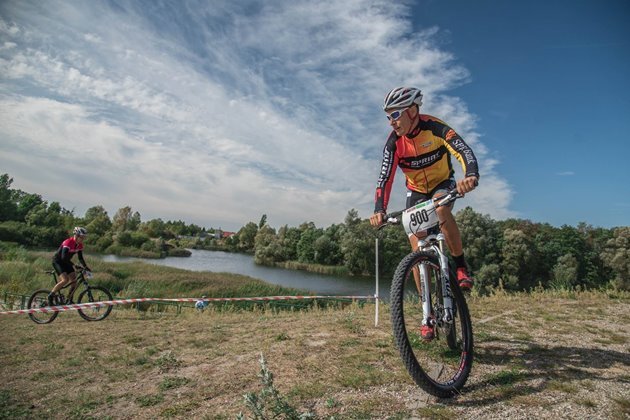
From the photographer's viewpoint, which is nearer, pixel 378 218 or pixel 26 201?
pixel 378 218

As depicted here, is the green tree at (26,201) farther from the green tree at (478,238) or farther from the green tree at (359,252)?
the green tree at (478,238)

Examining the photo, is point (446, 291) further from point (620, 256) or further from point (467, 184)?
point (620, 256)

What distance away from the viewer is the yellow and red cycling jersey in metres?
3.87

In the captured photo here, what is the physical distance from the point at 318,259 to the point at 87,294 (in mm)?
63408

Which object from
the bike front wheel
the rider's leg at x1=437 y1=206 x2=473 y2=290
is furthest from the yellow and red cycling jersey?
the bike front wheel

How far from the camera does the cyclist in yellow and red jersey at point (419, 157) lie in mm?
3793

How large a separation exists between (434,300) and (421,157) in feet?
5.47

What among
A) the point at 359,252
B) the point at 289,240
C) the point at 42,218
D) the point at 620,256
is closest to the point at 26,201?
the point at 42,218

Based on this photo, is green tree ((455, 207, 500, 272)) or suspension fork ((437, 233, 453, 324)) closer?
suspension fork ((437, 233, 453, 324))

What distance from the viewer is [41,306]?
33.0ft

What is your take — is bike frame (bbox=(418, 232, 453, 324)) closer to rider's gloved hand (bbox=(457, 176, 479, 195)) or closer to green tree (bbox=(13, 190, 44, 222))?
rider's gloved hand (bbox=(457, 176, 479, 195))

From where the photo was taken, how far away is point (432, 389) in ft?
8.96

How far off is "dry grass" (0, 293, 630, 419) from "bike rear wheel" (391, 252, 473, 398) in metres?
0.16

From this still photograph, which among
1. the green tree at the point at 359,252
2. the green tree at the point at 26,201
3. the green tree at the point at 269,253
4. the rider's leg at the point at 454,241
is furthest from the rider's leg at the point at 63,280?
the green tree at the point at 26,201
